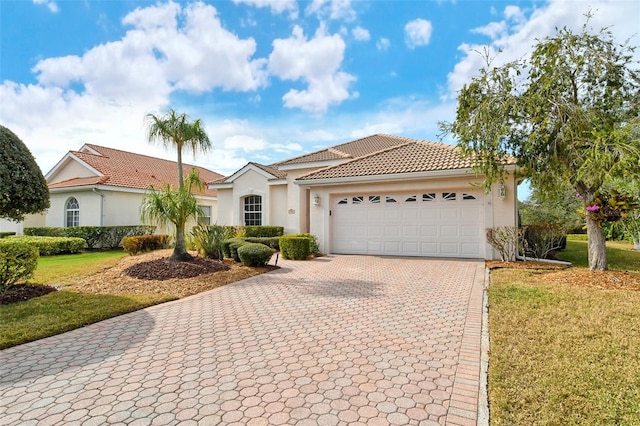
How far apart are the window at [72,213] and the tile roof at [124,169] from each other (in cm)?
116

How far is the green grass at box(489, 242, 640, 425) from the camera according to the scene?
10.5 ft

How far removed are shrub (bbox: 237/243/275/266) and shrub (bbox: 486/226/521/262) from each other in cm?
863

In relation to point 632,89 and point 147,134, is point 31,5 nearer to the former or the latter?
point 147,134

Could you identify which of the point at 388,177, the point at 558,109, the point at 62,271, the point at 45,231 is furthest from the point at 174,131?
the point at 45,231

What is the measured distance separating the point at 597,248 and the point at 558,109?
14.5 feet

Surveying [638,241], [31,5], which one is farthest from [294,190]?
[638,241]

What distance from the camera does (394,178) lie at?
14.4 m

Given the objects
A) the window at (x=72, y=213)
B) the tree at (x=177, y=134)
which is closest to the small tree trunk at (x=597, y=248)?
the tree at (x=177, y=134)

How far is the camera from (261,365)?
434cm

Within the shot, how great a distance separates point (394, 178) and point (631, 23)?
8.60 meters

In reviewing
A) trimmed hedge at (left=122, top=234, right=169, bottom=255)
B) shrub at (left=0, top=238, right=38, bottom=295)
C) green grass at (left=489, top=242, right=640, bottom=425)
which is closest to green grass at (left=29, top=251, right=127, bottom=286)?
shrub at (left=0, top=238, right=38, bottom=295)

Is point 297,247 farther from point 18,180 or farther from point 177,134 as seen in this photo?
point 18,180

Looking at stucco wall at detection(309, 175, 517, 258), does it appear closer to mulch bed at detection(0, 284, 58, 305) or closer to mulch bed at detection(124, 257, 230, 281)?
mulch bed at detection(124, 257, 230, 281)

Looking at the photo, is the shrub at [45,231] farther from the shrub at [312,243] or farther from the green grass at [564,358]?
the green grass at [564,358]
